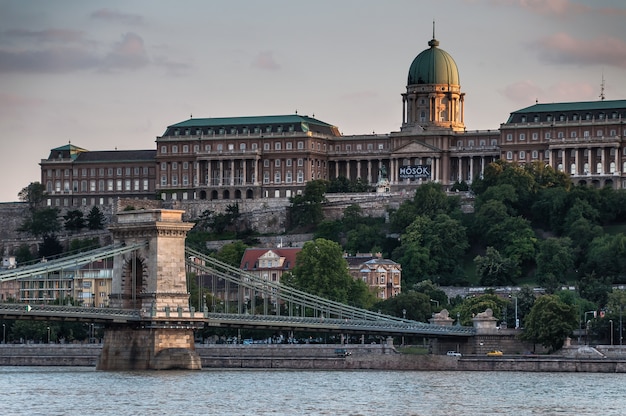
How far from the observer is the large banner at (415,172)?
190m

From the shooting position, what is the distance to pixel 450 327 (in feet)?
363

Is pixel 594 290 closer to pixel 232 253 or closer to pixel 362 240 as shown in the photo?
pixel 232 253

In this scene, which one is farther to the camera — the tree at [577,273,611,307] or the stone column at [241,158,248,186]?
the stone column at [241,158,248,186]

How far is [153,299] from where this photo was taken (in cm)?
9350

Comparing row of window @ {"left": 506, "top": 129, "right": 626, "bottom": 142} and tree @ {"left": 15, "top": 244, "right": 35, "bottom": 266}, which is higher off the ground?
row of window @ {"left": 506, "top": 129, "right": 626, "bottom": 142}

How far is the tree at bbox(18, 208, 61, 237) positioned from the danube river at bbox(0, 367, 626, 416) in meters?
92.6

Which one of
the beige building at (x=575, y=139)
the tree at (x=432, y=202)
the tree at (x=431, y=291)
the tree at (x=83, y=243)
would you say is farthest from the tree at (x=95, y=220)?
the tree at (x=431, y=291)

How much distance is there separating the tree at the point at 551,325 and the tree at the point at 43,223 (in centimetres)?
8634

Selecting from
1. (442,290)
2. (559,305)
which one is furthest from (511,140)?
(559,305)

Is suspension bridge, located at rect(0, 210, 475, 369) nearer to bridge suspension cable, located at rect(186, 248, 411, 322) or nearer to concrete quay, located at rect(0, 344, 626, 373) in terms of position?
bridge suspension cable, located at rect(186, 248, 411, 322)

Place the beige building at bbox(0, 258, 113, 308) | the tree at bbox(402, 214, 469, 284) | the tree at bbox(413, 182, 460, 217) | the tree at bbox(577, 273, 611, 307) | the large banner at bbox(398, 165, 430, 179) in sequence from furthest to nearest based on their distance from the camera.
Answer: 1. the large banner at bbox(398, 165, 430, 179)
2. the tree at bbox(413, 182, 460, 217)
3. the tree at bbox(402, 214, 469, 284)
4. the tree at bbox(577, 273, 611, 307)
5. the beige building at bbox(0, 258, 113, 308)

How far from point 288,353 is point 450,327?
8516mm

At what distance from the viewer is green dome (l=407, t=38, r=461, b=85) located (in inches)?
7697

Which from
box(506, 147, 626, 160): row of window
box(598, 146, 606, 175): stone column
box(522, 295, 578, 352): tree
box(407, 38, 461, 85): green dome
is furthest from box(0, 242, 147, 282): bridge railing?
box(407, 38, 461, 85): green dome
